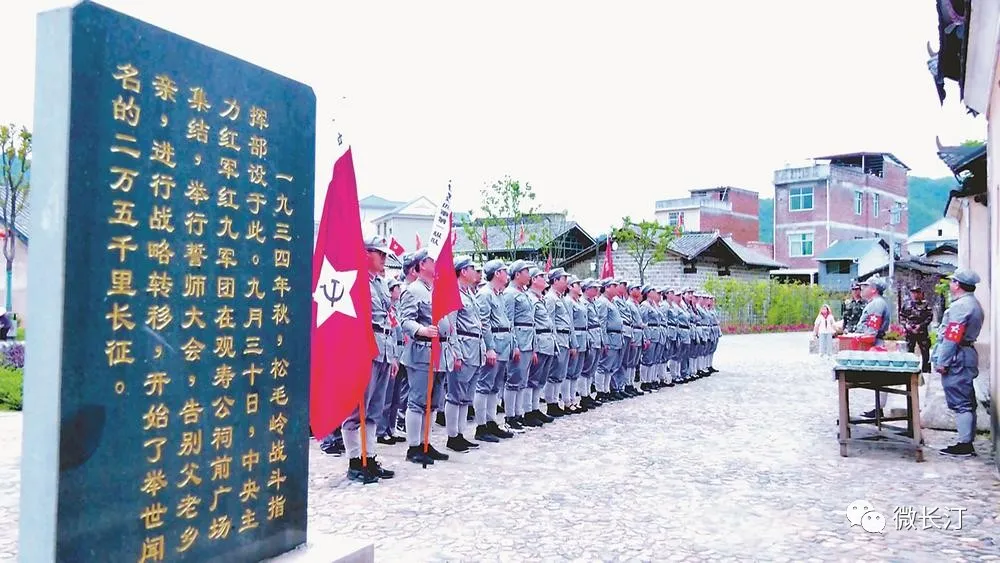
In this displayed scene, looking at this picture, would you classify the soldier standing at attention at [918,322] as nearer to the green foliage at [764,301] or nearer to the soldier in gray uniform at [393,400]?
the soldier in gray uniform at [393,400]

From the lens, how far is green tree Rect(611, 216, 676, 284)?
30.8m

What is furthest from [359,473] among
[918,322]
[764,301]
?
[764,301]

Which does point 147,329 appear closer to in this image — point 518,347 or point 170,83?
point 170,83

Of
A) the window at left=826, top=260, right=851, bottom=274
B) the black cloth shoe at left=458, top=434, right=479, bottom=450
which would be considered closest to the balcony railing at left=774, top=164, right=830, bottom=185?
the window at left=826, top=260, right=851, bottom=274

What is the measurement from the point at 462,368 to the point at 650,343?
232 inches

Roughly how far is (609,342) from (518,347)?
9.04ft

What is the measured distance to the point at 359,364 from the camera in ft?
17.0

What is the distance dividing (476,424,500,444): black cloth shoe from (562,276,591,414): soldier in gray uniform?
2.02 m

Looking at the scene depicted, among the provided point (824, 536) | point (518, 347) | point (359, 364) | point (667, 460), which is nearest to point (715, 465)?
point (667, 460)

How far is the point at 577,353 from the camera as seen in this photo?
32.1 feet

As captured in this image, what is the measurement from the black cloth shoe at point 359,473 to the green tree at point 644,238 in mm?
25150

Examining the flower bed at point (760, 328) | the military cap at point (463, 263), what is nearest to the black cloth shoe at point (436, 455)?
the military cap at point (463, 263)

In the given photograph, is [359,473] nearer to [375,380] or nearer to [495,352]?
[375,380]

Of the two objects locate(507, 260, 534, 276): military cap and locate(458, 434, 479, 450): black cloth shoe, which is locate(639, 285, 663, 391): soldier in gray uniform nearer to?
locate(507, 260, 534, 276): military cap
